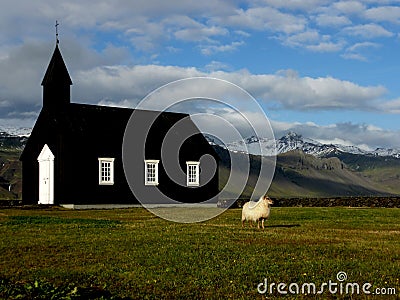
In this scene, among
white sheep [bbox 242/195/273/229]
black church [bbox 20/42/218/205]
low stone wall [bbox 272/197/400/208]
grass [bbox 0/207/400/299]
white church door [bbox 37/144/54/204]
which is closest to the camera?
grass [bbox 0/207/400/299]

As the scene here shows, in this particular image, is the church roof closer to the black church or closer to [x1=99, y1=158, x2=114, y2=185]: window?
the black church

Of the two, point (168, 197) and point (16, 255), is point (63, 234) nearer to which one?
point (16, 255)

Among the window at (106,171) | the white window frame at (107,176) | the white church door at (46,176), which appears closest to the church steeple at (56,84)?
the white church door at (46,176)

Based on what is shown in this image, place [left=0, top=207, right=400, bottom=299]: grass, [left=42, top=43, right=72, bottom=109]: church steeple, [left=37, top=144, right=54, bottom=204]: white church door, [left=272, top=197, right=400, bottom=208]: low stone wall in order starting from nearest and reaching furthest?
[left=0, top=207, right=400, bottom=299]: grass < [left=37, top=144, right=54, bottom=204]: white church door < [left=42, top=43, right=72, bottom=109]: church steeple < [left=272, top=197, right=400, bottom=208]: low stone wall

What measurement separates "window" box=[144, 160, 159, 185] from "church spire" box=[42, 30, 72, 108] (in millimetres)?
9733

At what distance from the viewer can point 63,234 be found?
25.8 meters

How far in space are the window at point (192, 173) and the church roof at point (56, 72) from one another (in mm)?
14381

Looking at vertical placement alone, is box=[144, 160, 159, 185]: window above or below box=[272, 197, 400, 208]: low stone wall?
above

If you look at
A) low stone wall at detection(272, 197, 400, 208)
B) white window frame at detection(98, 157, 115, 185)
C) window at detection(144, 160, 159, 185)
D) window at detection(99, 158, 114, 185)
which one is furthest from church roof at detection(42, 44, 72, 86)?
low stone wall at detection(272, 197, 400, 208)

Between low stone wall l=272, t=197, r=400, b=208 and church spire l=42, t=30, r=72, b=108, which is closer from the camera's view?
church spire l=42, t=30, r=72, b=108

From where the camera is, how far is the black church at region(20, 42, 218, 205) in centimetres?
5528

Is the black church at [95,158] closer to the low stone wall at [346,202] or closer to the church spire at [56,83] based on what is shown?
the church spire at [56,83]

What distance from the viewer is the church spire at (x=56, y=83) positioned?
193 feet

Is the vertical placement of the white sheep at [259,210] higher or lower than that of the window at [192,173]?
lower
